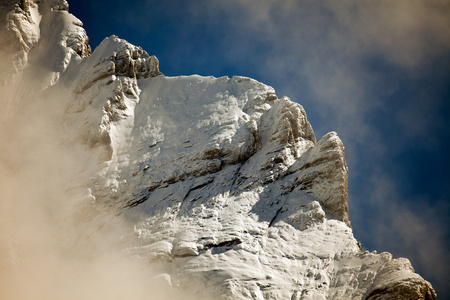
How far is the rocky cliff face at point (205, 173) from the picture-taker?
60.8 ft

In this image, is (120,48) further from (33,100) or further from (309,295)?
(309,295)

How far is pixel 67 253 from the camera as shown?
68.2 ft

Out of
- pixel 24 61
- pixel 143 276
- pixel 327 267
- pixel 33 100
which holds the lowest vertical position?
pixel 143 276

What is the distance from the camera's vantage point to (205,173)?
23531 mm

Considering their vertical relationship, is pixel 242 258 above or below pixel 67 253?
above

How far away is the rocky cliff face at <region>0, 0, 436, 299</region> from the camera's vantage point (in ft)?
60.8

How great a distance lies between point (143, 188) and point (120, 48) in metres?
11.1

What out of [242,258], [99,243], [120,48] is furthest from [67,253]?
[120,48]

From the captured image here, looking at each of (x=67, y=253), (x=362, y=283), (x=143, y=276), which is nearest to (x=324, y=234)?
(x=362, y=283)

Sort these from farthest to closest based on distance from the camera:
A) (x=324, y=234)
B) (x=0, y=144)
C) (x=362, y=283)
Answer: (x=0, y=144)
(x=324, y=234)
(x=362, y=283)

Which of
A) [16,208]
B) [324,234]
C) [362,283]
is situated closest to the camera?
[362,283]

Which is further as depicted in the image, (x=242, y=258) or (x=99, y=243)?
(x=99, y=243)

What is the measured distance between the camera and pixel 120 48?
30.3 metres

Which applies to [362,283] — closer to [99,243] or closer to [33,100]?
[99,243]
